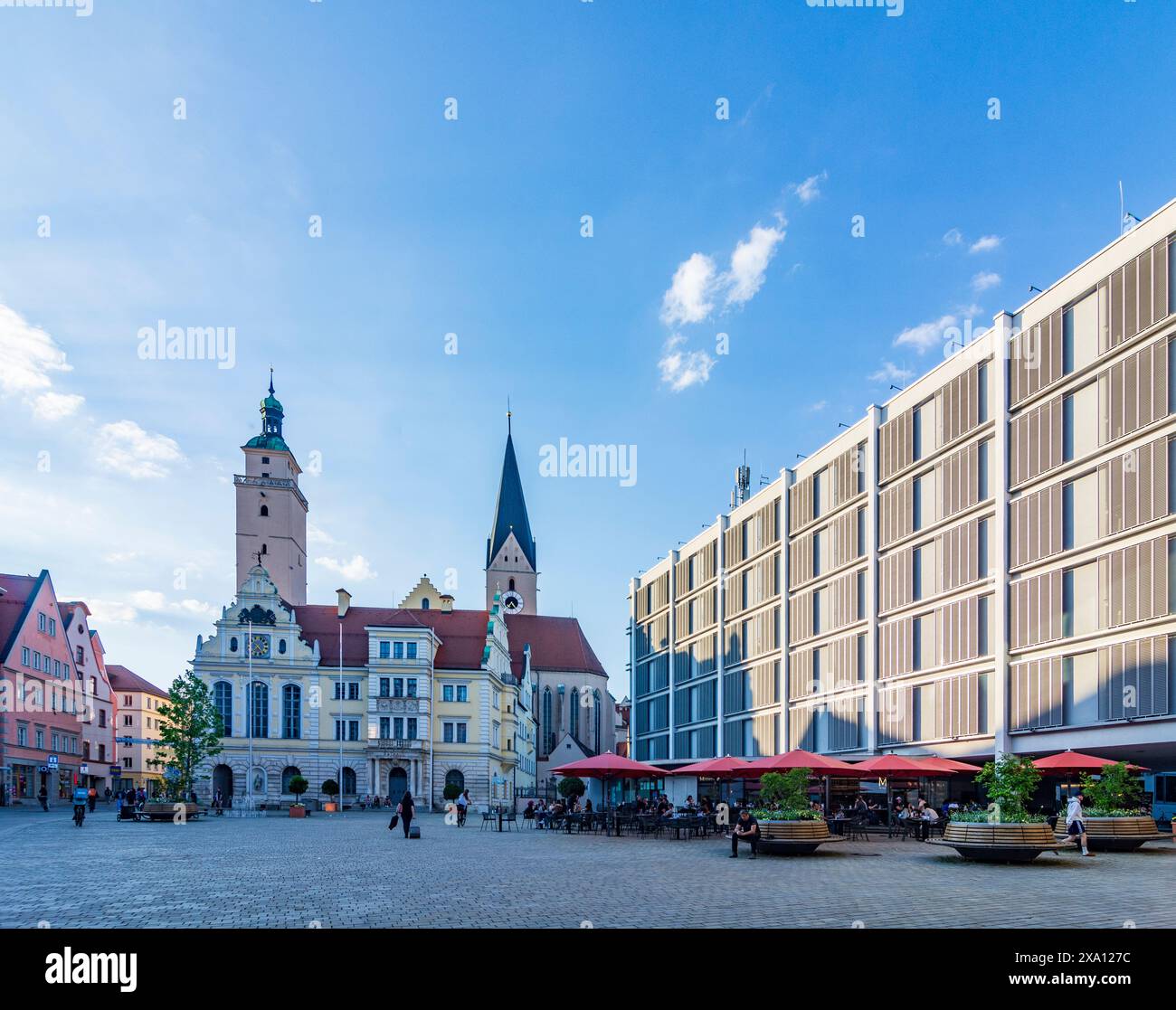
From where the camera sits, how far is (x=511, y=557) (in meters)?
122

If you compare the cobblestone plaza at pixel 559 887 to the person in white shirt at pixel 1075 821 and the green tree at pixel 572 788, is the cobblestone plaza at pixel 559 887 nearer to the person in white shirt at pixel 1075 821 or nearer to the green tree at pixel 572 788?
the person in white shirt at pixel 1075 821

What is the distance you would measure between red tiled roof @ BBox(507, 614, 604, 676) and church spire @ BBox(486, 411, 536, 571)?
9084 millimetres

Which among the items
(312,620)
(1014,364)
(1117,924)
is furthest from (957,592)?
(312,620)

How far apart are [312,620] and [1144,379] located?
61.8 m

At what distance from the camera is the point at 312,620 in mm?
82250

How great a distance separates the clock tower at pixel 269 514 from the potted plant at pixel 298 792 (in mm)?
28366

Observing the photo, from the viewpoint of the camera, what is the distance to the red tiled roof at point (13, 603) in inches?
2717

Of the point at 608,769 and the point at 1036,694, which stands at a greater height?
the point at 1036,694

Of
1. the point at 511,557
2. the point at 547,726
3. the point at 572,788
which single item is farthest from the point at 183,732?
the point at 511,557

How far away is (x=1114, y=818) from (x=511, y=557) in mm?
97649

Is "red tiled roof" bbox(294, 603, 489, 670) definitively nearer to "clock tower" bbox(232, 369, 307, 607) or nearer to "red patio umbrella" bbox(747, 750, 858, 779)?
"clock tower" bbox(232, 369, 307, 607)

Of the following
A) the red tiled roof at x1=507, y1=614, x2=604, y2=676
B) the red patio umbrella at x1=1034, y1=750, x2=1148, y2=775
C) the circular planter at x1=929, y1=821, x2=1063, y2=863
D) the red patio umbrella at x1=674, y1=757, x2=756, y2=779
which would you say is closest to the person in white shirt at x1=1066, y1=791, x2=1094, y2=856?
the circular planter at x1=929, y1=821, x2=1063, y2=863

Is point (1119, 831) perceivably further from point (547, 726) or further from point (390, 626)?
Result: point (547, 726)
